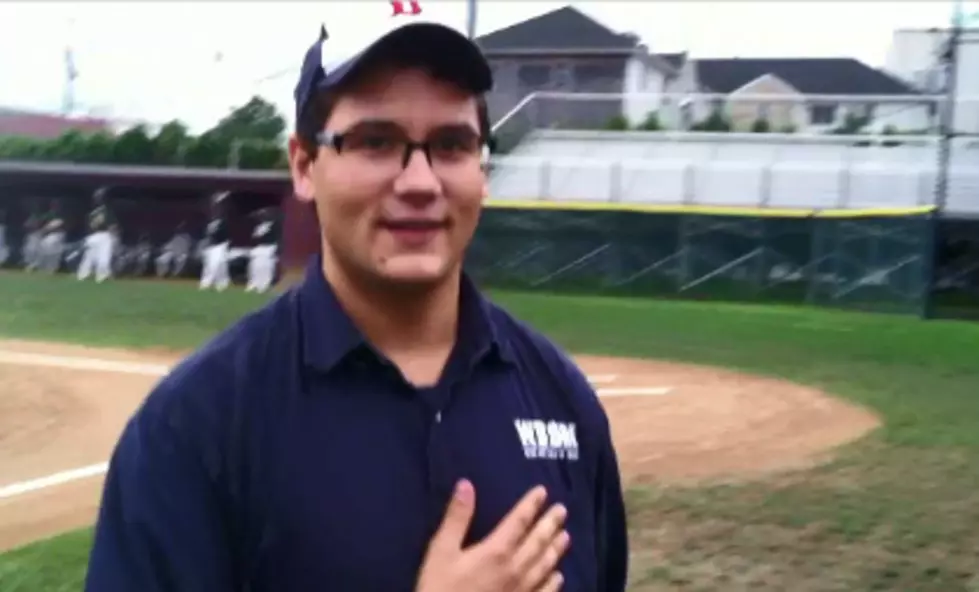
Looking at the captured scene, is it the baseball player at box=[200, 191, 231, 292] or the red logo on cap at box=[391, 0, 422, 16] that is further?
the baseball player at box=[200, 191, 231, 292]

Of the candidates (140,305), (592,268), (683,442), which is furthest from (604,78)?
(683,442)

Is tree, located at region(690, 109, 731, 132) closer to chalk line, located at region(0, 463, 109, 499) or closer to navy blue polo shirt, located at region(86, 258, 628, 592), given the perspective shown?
chalk line, located at region(0, 463, 109, 499)


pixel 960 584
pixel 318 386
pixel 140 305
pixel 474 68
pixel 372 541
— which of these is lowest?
pixel 140 305

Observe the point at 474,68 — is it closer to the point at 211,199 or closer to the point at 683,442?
the point at 683,442

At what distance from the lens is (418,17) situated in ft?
5.02

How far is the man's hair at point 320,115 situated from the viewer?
1.53m

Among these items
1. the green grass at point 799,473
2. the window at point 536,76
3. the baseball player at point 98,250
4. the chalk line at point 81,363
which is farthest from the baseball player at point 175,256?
the window at point 536,76

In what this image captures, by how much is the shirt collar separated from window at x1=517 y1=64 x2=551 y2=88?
132 ft

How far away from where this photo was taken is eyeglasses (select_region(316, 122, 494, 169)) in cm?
151

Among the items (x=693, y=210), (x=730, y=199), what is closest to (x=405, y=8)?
(x=693, y=210)

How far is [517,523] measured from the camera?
150cm

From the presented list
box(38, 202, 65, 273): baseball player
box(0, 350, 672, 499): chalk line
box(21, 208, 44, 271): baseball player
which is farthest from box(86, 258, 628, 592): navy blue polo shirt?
box(21, 208, 44, 271): baseball player

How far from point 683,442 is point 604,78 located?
110ft

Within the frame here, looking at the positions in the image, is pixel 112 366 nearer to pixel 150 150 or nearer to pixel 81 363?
pixel 81 363
